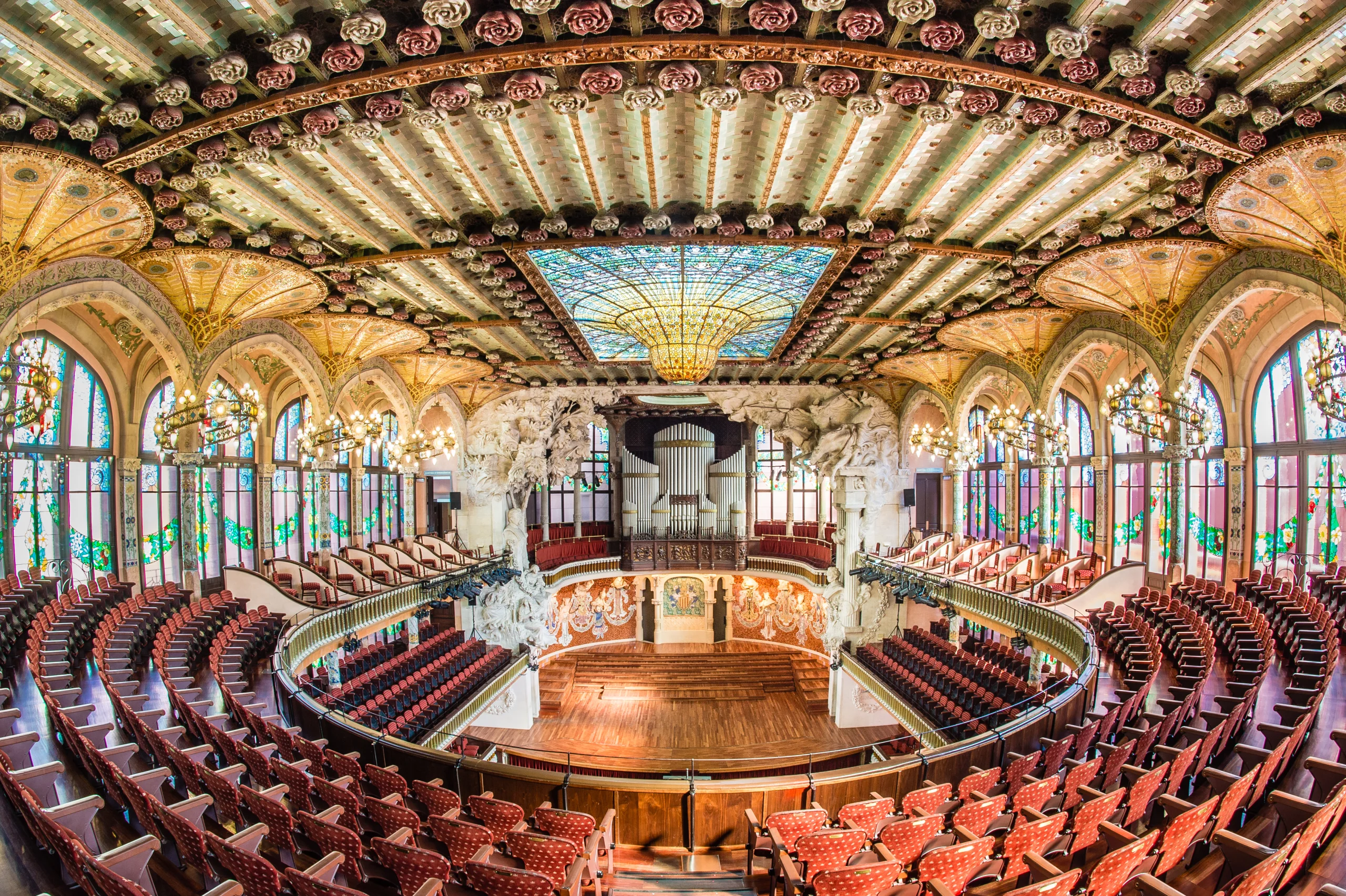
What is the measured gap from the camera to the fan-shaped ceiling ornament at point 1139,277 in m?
11.0

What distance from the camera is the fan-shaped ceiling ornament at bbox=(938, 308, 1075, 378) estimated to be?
15805mm

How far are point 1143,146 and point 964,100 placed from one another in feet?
7.63

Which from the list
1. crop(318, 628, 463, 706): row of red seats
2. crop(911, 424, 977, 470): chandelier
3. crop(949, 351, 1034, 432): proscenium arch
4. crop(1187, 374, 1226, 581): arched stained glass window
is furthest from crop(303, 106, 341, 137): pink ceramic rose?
crop(1187, 374, 1226, 581): arched stained glass window

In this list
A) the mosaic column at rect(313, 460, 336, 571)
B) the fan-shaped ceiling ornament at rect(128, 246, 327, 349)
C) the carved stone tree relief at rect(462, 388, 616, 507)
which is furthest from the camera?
the carved stone tree relief at rect(462, 388, 616, 507)

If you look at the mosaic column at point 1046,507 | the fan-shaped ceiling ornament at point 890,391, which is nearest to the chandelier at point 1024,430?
the mosaic column at point 1046,507

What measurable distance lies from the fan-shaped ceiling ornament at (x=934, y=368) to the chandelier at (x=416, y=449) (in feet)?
42.4

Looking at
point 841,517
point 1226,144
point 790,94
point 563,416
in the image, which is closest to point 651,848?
point 790,94

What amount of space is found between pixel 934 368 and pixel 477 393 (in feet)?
53.2

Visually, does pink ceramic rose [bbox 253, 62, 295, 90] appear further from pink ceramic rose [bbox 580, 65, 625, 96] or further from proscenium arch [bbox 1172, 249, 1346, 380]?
proscenium arch [bbox 1172, 249, 1346, 380]

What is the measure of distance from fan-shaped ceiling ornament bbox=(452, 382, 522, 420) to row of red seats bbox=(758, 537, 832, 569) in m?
12.0

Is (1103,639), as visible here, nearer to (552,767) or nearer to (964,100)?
(964,100)

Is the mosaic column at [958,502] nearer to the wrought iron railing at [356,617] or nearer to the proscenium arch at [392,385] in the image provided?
the wrought iron railing at [356,617]

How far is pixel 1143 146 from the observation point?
724 cm

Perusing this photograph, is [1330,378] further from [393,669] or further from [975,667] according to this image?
[393,669]
